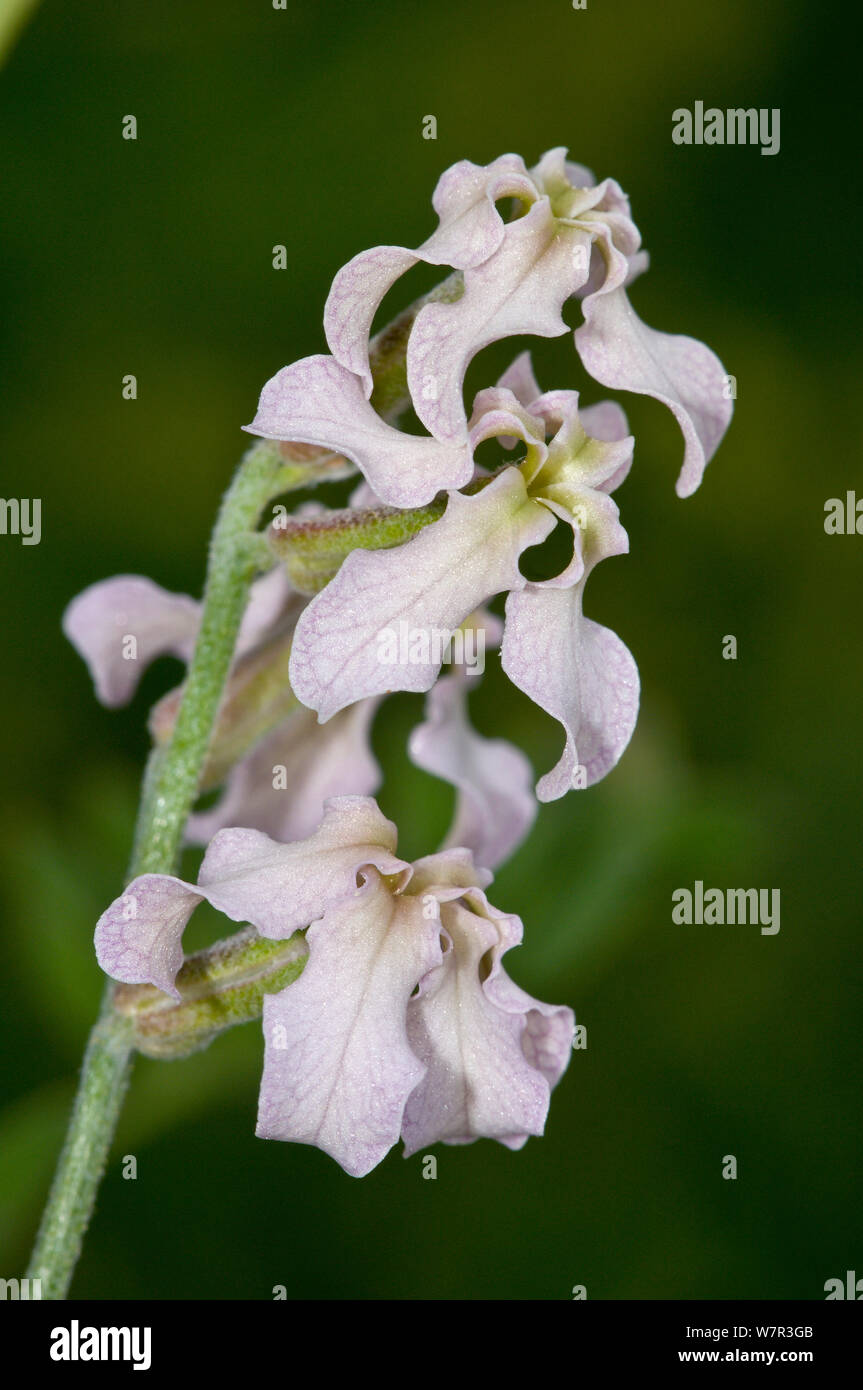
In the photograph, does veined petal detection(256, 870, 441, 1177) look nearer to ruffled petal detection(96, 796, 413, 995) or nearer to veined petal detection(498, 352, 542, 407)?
ruffled petal detection(96, 796, 413, 995)

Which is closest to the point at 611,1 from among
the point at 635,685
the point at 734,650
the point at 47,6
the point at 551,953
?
the point at 47,6

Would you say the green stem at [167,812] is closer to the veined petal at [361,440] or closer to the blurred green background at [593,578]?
the veined petal at [361,440]

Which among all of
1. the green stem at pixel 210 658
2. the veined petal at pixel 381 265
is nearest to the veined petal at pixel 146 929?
the green stem at pixel 210 658

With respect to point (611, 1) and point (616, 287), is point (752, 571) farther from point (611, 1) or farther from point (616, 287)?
point (616, 287)

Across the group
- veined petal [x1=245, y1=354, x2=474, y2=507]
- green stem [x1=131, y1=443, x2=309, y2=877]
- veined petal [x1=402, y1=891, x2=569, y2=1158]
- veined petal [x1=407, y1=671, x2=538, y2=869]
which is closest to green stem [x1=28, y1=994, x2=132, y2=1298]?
green stem [x1=131, y1=443, x2=309, y2=877]

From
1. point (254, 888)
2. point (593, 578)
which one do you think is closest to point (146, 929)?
point (254, 888)
